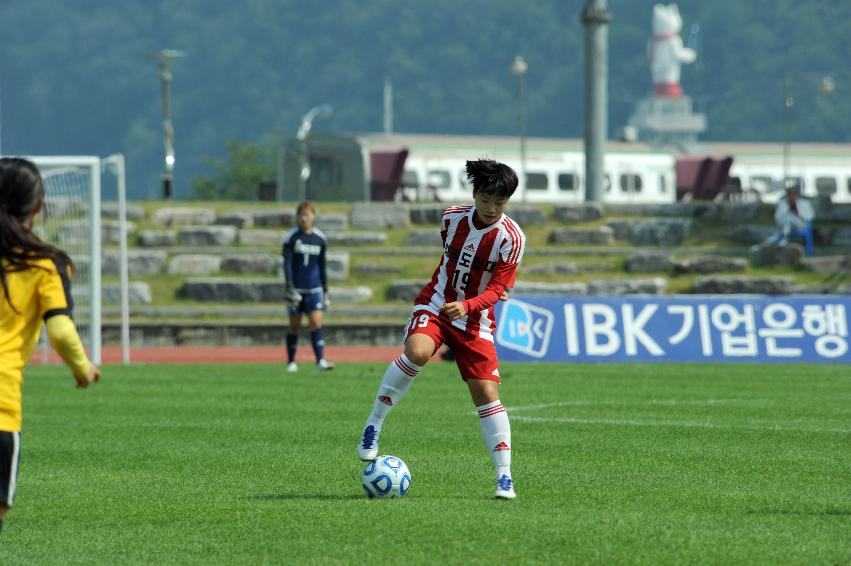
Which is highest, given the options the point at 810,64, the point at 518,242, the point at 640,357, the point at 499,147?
the point at 810,64

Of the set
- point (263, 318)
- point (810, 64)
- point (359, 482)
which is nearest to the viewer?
point (359, 482)

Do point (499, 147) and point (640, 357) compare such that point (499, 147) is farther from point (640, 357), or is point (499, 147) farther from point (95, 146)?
point (95, 146)

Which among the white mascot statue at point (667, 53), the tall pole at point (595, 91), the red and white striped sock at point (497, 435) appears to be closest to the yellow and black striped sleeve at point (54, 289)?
the red and white striped sock at point (497, 435)

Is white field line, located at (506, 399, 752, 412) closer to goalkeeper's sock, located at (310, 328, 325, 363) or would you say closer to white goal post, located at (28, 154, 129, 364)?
goalkeeper's sock, located at (310, 328, 325, 363)

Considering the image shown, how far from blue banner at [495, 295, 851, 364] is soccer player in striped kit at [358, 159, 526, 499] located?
516 inches

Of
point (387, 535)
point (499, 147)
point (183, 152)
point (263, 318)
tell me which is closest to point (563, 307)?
point (263, 318)

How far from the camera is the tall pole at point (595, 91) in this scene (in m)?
38.2

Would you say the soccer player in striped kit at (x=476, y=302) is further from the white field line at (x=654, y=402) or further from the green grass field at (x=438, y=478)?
the white field line at (x=654, y=402)

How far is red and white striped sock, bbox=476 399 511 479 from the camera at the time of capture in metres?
8.80

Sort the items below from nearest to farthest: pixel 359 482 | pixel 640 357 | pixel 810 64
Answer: pixel 359 482
pixel 640 357
pixel 810 64

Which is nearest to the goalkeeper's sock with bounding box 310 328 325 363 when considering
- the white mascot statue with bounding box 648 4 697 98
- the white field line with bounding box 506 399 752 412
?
the white field line with bounding box 506 399 752 412

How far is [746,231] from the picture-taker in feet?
122

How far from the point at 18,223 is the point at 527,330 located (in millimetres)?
16895

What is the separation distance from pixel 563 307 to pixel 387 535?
1504 cm
